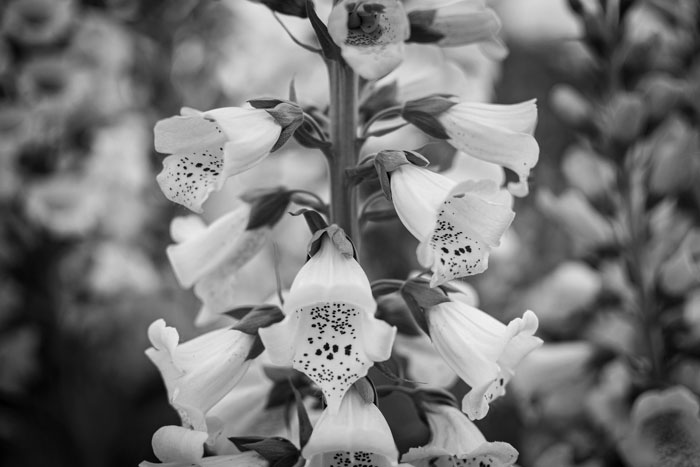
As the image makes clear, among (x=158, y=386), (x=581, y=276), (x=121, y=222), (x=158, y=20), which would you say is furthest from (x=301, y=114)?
(x=158, y=20)

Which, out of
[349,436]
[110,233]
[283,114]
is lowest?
[110,233]

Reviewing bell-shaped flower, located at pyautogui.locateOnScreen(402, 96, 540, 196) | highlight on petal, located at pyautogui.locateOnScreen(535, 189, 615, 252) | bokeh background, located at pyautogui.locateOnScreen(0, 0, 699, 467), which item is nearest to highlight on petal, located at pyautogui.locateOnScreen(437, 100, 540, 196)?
bell-shaped flower, located at pyautogui.locateOnScreen(402, 96, 540, 196)

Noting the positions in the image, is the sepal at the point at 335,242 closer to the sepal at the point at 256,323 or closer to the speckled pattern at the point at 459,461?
the sepal at the point at 256,323

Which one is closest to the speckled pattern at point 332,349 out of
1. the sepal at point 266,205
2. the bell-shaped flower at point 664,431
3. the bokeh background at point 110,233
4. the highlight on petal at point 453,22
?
the sepal at point 266,205

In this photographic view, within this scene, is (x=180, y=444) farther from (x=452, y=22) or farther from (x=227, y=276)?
(x=452, y=22)

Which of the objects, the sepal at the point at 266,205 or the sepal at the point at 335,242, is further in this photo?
the sepal at the point at 266,205

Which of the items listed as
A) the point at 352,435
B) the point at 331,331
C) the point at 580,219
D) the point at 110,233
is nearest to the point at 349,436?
the point at 352,435

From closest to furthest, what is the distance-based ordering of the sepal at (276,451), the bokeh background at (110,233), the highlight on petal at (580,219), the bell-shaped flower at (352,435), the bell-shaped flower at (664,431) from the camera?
the bell-shaped flower at (352,435) → the sepal at (276,451) → the bell-shaped flower at (664,431) → the highlight on petal at (580,219) → the bokeh background at (110,233)

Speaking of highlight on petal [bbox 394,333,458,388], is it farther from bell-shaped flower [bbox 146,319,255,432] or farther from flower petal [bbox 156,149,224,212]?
flower petal [bbox 156,149,224,212]
